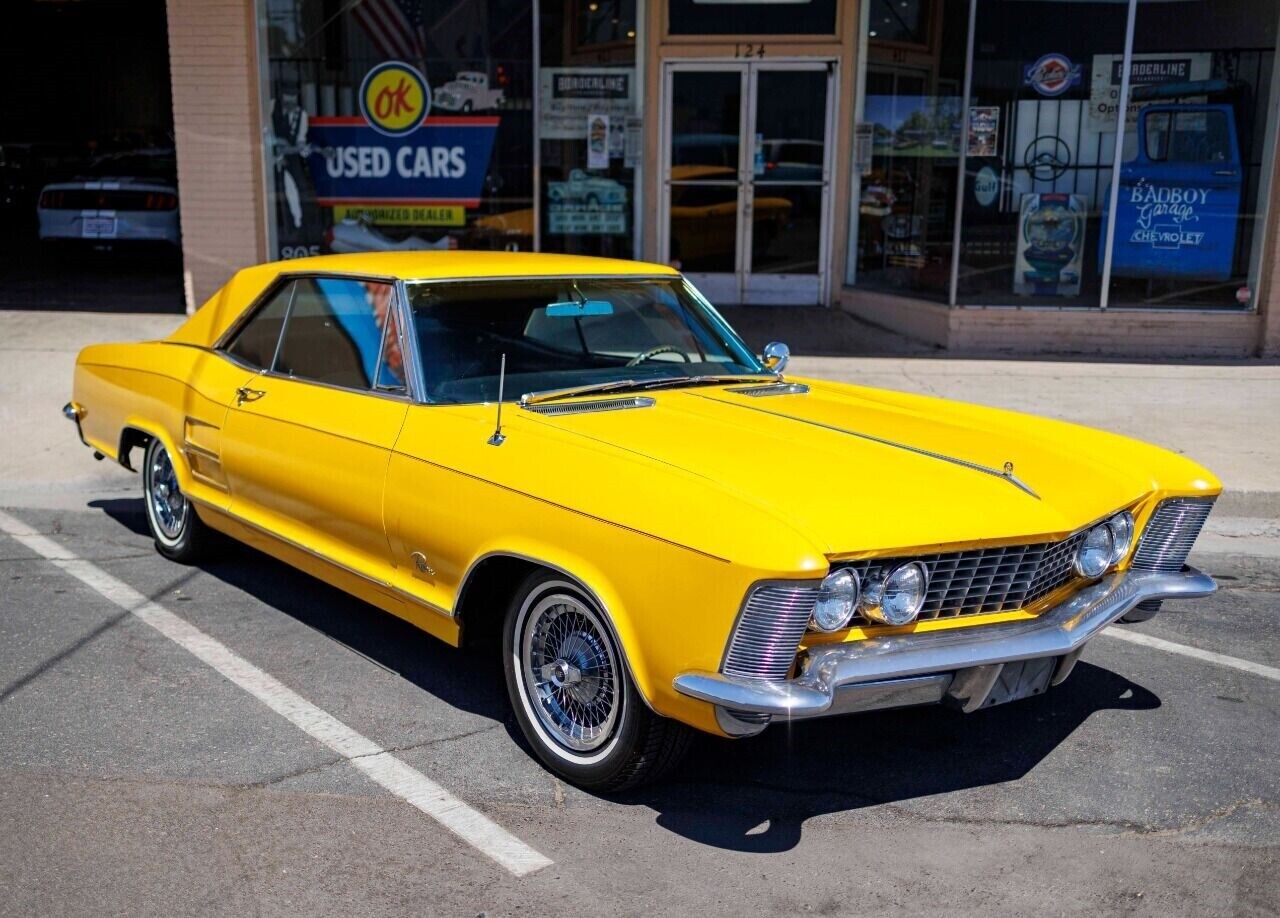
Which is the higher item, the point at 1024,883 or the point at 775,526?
the point at 775,526

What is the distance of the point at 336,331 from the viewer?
5125mm

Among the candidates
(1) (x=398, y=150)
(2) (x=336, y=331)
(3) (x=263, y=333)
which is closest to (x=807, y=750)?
(2) (x=336, y=331)

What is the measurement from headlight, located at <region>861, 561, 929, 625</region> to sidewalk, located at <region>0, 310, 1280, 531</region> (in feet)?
14.6

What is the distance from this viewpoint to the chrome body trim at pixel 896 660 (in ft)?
10.8

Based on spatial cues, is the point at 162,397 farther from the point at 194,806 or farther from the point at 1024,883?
the point at 1024,883

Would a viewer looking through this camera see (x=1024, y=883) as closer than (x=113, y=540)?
Yes

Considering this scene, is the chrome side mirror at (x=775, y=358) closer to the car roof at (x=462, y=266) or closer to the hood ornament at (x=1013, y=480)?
the car roof at (x=462, y=266)

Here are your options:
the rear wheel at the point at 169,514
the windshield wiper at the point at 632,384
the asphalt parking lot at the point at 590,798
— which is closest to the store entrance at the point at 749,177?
the rear wheel at the point at 169,514

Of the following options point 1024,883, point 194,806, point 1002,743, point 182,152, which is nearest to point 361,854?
point 194,806

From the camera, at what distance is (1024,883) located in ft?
11.4

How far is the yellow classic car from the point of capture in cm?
343

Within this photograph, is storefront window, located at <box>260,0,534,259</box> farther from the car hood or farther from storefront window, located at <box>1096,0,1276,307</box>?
the car hood

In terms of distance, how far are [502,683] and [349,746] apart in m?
0.70

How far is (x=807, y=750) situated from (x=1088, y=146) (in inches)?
347
